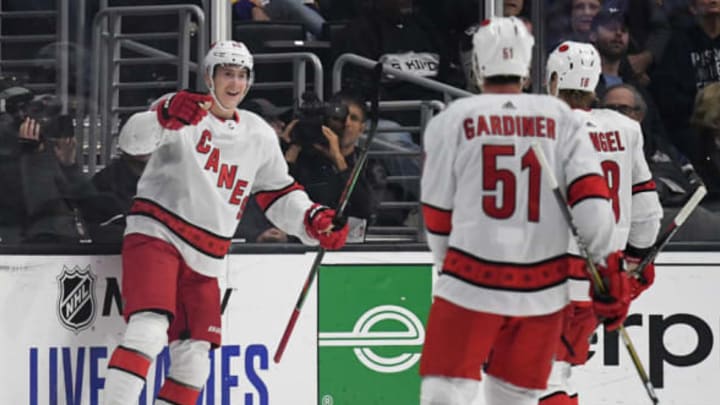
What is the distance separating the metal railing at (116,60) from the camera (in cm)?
604

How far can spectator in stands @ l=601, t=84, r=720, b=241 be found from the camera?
6.31 meters

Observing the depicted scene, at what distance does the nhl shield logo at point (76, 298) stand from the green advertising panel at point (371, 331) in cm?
84

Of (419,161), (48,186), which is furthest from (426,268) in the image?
(48,186)

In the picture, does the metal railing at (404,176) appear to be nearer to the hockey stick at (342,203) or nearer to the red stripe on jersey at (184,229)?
the hockey stick at (342,203)

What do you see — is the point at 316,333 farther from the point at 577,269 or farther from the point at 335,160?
the point at 577,269

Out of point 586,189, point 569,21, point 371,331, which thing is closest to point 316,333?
point 371,331

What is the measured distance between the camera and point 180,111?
552 cm

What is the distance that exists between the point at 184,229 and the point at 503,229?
1.52 metres

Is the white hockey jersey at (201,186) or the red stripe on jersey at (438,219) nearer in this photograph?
the red stripe on jersey at (438,219)

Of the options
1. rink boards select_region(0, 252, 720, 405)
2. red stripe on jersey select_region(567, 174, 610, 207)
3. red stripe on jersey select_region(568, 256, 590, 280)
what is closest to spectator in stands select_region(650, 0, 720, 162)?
rink boards select_region(0, 252, 720, 405)

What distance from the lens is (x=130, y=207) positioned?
19.9 feet

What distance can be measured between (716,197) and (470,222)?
Answer: 2095mm

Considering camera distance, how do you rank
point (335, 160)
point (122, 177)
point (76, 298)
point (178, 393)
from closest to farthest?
point (178, 393) < point (76, 298) < point (122, 177) < point (335, 160)

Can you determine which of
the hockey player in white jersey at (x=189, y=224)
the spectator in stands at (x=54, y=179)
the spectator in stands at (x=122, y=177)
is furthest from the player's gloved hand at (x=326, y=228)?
the spectator in stands at (x=54, y=179)
